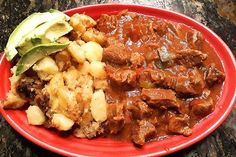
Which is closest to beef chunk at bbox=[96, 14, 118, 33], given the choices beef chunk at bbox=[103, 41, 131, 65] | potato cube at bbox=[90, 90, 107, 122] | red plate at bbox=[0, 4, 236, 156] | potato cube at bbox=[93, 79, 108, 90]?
beef chunk at bbox=[103, 41, 131, 65]

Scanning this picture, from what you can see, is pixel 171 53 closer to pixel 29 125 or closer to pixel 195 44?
pixel 195 44

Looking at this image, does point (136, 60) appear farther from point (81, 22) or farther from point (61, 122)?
point (61, 122)

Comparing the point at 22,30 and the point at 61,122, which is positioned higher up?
the point at 22,30

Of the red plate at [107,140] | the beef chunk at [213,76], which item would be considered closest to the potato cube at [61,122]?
the red plate at [107,140]

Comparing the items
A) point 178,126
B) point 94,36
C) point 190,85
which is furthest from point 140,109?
point 94,36

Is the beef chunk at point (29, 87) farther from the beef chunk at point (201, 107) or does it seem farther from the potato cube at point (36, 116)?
the beef chunk at point (201, 107)

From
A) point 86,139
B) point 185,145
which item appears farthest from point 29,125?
point 185,145
